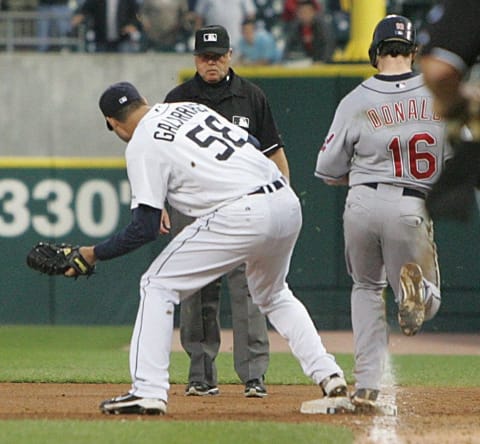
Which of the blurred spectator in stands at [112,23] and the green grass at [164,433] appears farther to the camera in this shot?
the blurred spectator in stands at [112,23]

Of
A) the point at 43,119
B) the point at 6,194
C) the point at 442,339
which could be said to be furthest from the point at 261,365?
the point at 43,119

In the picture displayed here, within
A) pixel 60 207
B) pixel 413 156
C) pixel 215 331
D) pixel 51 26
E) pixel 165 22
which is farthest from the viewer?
pixel 51 26

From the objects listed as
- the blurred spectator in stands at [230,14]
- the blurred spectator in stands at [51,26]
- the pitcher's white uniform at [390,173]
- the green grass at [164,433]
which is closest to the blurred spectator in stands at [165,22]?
the blurred spectator in stands at [230,14]

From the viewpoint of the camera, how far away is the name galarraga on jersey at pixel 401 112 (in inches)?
252

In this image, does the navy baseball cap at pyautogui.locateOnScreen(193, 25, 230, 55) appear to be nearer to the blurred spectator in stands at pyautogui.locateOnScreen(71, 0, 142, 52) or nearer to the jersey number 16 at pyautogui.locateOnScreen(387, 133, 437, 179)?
the jersey number 16 at pyautogui.locateOnScreen(387, 133, 437, 179)

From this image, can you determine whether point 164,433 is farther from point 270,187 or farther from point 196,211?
point 270,187

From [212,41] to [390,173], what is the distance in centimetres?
165

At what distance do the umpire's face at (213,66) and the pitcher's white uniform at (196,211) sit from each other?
1.37 meters

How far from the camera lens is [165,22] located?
1519 centimetres

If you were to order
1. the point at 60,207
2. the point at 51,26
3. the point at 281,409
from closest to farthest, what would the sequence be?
1. the point at 281,409
2. the point at 60,207
3. the point at 51,26

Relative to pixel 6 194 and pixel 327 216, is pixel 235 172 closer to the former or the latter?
pixel 327 216

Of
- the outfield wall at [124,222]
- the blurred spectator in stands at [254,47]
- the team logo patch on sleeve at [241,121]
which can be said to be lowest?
the outfield wall at [124,222]

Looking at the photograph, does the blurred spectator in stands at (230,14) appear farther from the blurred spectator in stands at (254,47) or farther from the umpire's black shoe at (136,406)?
the umpire's black shoe at (136,406)

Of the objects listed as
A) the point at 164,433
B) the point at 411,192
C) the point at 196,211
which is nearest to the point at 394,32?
the point at 411,192
